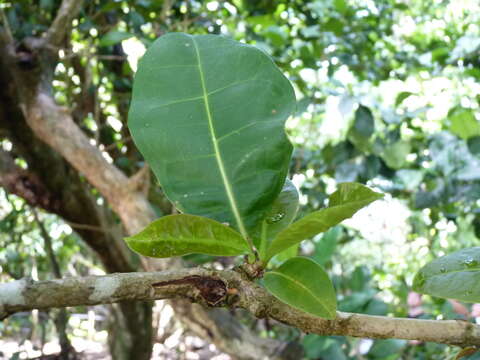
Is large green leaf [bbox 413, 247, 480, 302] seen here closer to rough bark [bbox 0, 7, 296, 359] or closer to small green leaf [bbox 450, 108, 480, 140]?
small green leaf [bbox 450, 108, 480, 140]

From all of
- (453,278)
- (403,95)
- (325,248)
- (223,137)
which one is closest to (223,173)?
(223,137)

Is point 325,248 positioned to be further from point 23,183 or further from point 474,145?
point 23,183

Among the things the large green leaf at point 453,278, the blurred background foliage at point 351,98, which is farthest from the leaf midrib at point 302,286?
the blurred background foliage at point 351,98

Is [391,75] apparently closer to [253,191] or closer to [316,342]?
Answer: [316,342]

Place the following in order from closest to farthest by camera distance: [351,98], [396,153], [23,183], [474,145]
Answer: [474,145]
[351,98]
[396,153]
[23,183]

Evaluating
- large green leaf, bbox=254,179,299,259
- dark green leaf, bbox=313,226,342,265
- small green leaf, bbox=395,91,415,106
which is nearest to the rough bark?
dark green leaf, bbox=313,226,342,265

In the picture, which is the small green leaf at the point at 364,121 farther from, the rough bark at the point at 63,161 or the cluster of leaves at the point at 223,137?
the cluster of leaves at the point at 223,137
